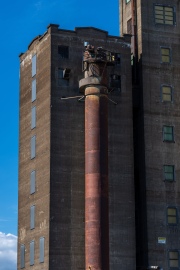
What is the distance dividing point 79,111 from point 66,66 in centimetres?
463

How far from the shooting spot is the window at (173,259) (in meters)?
70.4

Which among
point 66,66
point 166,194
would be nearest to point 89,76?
point 66,66

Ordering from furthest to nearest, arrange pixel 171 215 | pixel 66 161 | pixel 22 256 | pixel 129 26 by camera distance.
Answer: pixel 129 26
pixel 22 256
pixel 171 215
pixel 66 161

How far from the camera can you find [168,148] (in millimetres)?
73000

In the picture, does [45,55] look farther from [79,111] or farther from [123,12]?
[123,12]

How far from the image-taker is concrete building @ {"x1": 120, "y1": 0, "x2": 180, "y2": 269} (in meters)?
70.7

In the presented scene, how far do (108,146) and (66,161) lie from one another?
4511 millimetres

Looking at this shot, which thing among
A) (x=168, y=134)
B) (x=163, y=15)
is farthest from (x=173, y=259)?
(x=163, y=15)

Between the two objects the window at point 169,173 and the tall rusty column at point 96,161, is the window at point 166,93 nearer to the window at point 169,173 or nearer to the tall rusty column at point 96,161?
the window at point 169,173

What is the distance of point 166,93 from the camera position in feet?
245

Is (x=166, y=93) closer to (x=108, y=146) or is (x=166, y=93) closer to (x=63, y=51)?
(x=108, y=146)

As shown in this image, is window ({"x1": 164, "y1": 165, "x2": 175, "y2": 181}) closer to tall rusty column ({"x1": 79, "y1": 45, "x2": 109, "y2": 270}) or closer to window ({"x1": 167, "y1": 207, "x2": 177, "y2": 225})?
window ({"x1": 167, "y1": 207, "x2": 177, "y2": 225})

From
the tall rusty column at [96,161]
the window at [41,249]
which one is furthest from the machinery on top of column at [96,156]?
the window at [41,249]

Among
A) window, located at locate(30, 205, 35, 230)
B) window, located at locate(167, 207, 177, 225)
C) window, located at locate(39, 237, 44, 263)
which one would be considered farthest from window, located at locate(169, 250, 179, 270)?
window, located at locate(30, 205, 35, 230)
